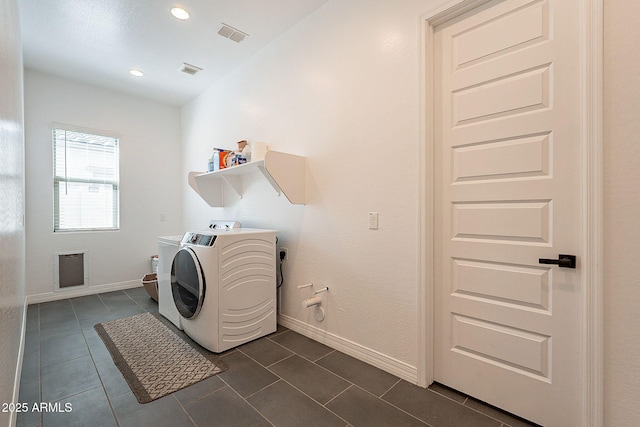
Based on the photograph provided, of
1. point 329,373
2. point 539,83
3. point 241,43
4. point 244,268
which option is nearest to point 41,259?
point 244,268

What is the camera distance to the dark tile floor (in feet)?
4.79

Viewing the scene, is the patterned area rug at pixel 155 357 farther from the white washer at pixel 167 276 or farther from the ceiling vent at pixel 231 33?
the ceiling vent at pixel 231 33

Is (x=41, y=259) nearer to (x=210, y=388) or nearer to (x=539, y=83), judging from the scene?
(x=210, y=388)

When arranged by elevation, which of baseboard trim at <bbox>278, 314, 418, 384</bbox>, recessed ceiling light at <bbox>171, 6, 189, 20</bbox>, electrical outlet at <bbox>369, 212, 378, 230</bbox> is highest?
recessed ceiling light at <bbox>171, 6, 189, 20</bbox>

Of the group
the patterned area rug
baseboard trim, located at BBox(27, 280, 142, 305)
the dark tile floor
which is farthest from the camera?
baseboard trim, located at BBox(27, 280, 142, 305)

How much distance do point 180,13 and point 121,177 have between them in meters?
2.55

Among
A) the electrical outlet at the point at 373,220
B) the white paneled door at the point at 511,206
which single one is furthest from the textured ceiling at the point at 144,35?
the electrical outlet at the point at 373,220

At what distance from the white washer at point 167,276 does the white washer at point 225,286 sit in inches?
A: 6.1

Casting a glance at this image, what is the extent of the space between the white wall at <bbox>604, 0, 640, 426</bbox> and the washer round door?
2332 mm

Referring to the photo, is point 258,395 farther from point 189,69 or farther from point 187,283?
point 189,69

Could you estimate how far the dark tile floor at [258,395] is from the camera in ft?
4.79

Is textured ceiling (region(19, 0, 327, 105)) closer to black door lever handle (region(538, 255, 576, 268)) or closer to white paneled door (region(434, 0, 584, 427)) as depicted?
white paneled door (region(434, 0, 584, 427))

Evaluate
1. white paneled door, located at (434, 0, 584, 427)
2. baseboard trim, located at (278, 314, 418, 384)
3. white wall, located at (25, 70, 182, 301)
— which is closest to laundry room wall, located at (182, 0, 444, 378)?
baseboard trim, located at (278, 314, 418, 384)

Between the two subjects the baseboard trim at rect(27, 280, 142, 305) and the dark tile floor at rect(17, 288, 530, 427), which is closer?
the dark tile floor at rect(17, 288, 530, 427)
